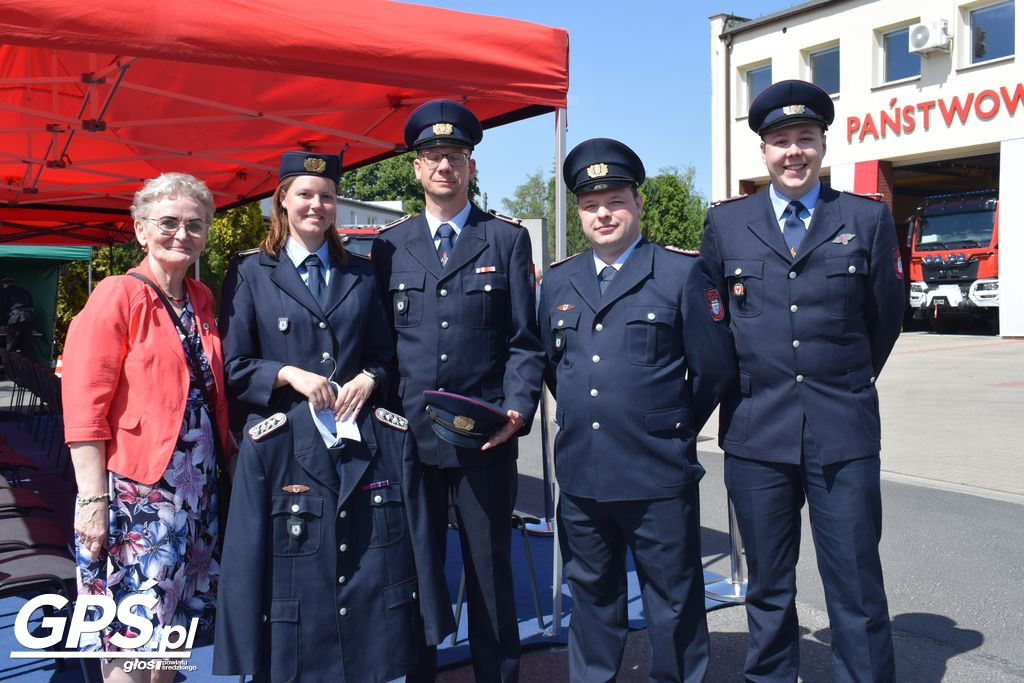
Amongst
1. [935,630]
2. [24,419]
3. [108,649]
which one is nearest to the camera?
[108,649]

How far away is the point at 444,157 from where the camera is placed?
284 centimetres

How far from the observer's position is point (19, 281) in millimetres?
14039

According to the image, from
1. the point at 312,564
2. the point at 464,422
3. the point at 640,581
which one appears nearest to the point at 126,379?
the point at 312,564

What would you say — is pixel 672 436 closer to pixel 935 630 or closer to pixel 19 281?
pixel 935 630

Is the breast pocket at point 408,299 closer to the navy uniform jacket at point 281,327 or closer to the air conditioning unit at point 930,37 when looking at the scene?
the navy uniform jacket at point 281,327

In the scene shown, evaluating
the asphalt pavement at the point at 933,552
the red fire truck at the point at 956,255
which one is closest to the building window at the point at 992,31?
the red fire truck at the point at 956,255

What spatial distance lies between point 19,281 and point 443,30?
13.1 metres

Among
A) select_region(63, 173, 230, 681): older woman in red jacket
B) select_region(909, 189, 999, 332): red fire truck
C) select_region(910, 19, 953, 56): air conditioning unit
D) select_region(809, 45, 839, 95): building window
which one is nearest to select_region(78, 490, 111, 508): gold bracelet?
select_region(63, 173, 230, 681): older woman in red jacket

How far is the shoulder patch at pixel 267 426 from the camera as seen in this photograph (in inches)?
99.7

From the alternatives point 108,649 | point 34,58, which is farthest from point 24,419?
point 108,649

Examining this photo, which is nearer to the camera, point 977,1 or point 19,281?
point 19,281

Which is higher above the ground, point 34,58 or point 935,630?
point 34,58

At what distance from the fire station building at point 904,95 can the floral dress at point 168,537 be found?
18.7 meters

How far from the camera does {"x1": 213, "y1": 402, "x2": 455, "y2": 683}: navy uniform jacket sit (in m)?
2.52
